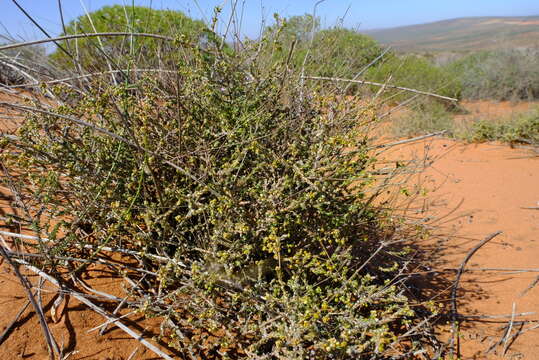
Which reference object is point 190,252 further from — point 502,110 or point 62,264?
point 502,110

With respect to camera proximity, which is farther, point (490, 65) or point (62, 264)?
point (490, 65)

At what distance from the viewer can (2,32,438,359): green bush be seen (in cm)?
178

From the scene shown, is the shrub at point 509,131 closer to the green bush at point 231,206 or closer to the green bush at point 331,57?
the green bush at point 331,57

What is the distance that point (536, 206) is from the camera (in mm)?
3910

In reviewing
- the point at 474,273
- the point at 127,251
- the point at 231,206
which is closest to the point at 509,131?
the point at 474,273

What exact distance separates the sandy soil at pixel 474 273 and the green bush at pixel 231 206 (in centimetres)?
25

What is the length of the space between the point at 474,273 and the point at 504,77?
10439 mm

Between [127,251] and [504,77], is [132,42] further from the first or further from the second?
[504,77]

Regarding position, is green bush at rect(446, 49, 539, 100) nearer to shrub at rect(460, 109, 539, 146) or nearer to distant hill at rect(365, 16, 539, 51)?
distant hill at rect(365, 16, 539, 51)

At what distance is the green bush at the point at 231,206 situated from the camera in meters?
1.78

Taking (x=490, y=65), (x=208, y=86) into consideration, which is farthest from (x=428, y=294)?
(x=490, y=65)

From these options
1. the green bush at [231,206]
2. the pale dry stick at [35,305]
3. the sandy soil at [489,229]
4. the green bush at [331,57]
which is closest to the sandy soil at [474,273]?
the sandy soil at [489,229]

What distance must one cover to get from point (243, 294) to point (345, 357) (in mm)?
562

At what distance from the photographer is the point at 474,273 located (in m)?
2.94
